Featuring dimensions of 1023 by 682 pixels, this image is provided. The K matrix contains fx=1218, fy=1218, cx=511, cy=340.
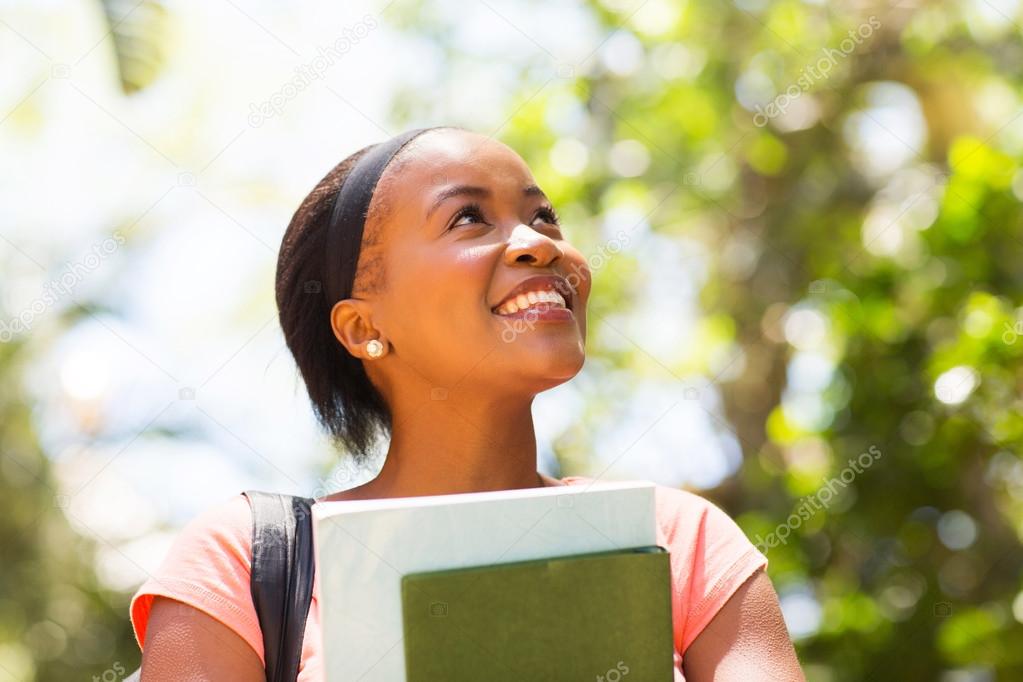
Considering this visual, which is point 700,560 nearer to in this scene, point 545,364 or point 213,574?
point 545,364

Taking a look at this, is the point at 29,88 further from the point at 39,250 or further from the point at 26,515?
the point at 26,515

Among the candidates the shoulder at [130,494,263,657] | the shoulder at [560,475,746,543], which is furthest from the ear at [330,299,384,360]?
the shoulder at [560,475,746,543]

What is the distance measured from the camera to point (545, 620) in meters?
1.62

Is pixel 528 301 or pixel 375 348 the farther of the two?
pixel 375 348

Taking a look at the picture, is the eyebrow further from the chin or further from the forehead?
the chin

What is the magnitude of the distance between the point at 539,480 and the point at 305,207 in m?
0.78

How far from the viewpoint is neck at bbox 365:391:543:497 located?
233 cm

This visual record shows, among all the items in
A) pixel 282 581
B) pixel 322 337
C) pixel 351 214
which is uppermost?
pixel 351 214

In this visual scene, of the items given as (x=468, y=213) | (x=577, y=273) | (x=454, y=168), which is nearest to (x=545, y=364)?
(x=577, y=273)

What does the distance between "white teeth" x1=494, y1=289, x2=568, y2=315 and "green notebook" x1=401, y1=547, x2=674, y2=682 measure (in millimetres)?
632

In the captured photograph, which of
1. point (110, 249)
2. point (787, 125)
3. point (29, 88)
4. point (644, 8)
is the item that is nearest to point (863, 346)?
Result: point (787, 125)

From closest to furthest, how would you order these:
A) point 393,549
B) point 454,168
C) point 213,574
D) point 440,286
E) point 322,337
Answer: point 393,549, point 213,574, point 440,286, point 454,168, point 322,337

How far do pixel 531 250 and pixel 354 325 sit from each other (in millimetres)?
440

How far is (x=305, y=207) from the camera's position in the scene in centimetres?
263
